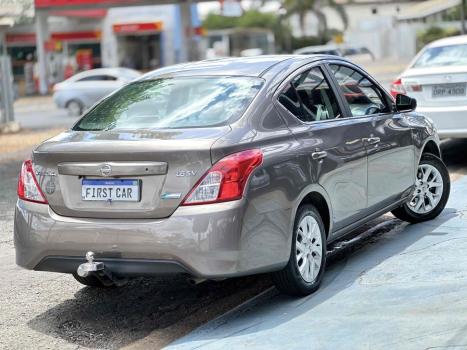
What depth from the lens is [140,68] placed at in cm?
5369

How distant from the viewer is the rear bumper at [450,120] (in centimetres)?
1009

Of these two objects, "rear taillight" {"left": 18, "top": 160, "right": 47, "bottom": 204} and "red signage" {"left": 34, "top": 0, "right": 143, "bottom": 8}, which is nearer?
"rear taillight" {"left": 18, "top": 160, "right": 47, "bottom": 204}

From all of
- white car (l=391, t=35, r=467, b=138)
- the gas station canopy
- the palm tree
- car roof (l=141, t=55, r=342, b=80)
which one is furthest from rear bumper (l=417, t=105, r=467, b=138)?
the palm tree

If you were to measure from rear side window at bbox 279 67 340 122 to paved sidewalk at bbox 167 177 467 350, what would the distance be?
1.21m

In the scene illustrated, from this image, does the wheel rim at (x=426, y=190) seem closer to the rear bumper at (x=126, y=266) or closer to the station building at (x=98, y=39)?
the rear bumper at (x=126, y=266)

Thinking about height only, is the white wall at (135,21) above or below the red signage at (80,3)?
below

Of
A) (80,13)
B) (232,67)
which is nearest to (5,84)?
(232,67)

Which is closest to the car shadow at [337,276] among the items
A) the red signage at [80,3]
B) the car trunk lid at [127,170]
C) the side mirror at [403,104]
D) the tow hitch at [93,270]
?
the tow hitch at [93,270]

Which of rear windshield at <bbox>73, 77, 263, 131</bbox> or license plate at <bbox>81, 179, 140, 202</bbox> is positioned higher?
rear windshield at <bbox>73, 77, 263, 131</bbox>

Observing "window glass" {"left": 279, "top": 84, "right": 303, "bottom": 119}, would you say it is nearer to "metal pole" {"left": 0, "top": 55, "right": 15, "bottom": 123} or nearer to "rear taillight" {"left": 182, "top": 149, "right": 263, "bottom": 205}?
"rear taillight" {"left": 182, "top": 149, "right": 263, "bottom": 205}

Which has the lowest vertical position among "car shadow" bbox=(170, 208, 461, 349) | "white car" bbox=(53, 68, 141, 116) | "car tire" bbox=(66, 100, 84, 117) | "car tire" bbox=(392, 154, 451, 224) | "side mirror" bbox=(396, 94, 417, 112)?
"car tire" bbox=(66, 100, 84, 117)

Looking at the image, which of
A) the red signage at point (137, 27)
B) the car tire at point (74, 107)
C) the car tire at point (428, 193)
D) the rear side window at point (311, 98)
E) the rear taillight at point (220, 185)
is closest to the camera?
the rear taillight at point (220, 185)

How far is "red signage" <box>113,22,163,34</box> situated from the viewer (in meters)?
49.0

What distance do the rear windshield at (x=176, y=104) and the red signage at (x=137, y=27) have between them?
44.0 meters
